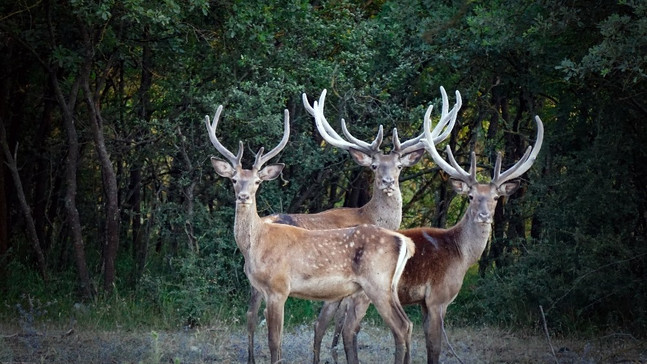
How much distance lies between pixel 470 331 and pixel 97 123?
486 cm

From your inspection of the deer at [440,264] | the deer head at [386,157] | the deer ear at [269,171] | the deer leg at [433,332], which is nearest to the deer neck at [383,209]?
the deer head at [386,157]

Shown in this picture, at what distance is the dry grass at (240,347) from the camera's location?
884cm

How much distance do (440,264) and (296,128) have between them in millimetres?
4223

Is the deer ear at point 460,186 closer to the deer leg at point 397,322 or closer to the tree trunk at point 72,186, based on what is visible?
the deer leg at point 397,322

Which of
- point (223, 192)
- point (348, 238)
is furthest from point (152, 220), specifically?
point (348, 238)

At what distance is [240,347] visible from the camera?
31.8ft

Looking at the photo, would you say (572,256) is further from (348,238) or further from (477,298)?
(348,238)

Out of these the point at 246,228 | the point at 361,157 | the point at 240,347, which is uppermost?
the point at 361,157

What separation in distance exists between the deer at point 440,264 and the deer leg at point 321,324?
185 millimetres

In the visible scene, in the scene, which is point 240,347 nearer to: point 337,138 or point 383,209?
point 383,209

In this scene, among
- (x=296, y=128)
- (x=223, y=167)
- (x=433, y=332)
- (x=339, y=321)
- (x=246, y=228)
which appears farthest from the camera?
(x=296, y=128)

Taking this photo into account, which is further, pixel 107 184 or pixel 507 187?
pixel 107 184

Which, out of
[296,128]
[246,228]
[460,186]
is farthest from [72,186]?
[460,186]

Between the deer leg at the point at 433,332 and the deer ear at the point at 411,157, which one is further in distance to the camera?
the deer ear at the point at 411,157
